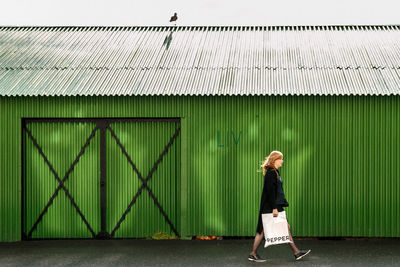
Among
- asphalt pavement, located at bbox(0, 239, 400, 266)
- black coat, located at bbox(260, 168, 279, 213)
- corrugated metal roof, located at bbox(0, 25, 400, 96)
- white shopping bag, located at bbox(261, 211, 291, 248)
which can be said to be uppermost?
corrugated metal roof, located at bbox(0, 25, 400, 96)

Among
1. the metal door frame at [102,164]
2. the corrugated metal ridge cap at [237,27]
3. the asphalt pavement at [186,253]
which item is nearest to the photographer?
the asphalt pavement at [186,253]

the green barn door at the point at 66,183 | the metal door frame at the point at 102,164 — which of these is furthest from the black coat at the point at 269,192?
the green barn door at the point at 66,183

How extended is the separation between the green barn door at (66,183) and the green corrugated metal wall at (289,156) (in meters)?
0.31

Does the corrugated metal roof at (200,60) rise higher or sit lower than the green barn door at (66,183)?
higher

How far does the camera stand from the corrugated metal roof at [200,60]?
10570mm

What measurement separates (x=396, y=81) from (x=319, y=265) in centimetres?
424

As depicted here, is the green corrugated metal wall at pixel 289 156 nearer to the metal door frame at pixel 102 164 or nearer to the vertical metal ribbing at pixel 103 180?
the metal door frame at pixel 102 164

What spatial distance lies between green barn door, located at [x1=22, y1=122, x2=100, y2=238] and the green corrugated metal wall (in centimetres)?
31

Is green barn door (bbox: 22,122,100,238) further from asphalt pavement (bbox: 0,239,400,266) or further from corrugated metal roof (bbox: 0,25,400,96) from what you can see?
corrugated metal roof (bbox: 0,25,400,96)

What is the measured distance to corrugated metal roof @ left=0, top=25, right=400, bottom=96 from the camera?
10.6m

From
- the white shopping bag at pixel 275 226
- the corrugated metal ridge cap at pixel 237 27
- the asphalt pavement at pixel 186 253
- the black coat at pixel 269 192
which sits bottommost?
the asphalt pavement at pixel 186 253

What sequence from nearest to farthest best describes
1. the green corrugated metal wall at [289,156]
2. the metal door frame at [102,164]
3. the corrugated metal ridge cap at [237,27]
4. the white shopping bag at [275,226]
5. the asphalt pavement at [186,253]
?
the white shopping bag at [275,226] → the asphalt pavement at [186,253] → the green corrugated metal wall at [289,156] → the metal door frame at [102,164] → the corrugated metal ridge cap at [237,27]

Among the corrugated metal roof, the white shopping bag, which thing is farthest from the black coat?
the corrugated metal roof

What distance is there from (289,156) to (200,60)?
316 cm
